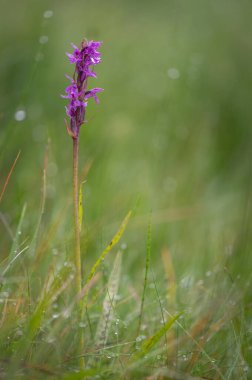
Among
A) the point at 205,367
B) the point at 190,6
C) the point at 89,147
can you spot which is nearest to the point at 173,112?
the point at 89,147

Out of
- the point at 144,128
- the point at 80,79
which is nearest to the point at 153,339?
the point at 80,79

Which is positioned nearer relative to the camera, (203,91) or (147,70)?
(203,91)

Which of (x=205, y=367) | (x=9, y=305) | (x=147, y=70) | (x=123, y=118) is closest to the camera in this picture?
(x=205, y=367)

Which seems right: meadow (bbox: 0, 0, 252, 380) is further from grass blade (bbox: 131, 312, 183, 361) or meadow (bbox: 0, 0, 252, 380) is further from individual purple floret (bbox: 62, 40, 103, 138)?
individual purple floret (bbox: 62, 40, 103, 138)

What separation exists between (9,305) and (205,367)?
0.72 m

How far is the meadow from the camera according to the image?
1690mm

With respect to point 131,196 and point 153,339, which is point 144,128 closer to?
point 131,196

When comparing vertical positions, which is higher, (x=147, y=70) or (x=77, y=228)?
(x=147, y=70)

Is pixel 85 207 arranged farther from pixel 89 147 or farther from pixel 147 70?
pixel 147 70

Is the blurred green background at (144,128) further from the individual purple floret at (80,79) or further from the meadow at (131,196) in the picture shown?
the individual purple floret at (80,79)

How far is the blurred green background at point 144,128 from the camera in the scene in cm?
271

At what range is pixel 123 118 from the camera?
164 inches

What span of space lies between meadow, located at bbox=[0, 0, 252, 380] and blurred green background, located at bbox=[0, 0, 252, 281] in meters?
0.01

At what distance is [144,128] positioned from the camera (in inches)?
168
